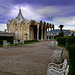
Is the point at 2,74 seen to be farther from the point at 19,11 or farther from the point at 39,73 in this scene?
the point at 19,11

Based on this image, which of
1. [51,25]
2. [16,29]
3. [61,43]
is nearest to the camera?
[61,43]

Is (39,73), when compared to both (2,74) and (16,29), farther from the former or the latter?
(16,29)

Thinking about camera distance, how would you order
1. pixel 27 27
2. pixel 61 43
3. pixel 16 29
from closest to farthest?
pixel 61 43, pixel 27 27, pixel 16 29

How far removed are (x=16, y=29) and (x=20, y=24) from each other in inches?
87.1

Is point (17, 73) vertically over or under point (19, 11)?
under

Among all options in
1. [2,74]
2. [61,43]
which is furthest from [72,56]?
[61,43]

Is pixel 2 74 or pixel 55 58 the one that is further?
pixel 55 58

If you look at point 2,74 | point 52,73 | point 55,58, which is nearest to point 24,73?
point 2,74

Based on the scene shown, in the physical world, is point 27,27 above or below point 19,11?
below

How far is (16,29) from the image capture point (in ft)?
108

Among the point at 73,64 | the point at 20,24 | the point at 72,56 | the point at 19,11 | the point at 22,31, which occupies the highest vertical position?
the point at 19,11

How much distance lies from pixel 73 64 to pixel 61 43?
13.2 metres

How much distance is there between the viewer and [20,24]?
3216 cm

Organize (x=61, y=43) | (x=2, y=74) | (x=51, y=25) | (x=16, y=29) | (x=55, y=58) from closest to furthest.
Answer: (x=2, y=74)
(x=55, y=58)
(x=61, y=43)
(x=16, y=29)
(x=51, y=25)
